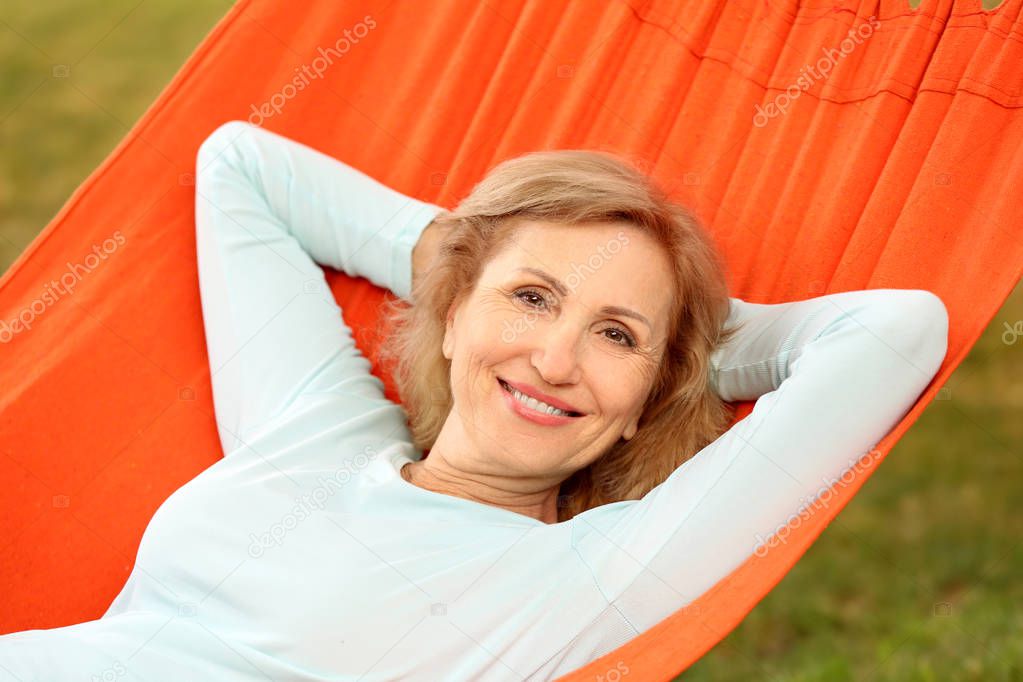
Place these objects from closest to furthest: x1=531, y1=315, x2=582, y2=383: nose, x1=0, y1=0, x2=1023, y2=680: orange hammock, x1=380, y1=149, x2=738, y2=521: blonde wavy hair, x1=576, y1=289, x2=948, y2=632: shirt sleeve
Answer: x1=576, y1=289, x2=948, y2=632: shirt sleeve, x1=531, y1=315, x2=582, y2=383: nose, x1=380, y1=149, x2=738, y2=521: blonde wavy hair, x1=0, y1=0, x2=1023, y2=680: orange hammock

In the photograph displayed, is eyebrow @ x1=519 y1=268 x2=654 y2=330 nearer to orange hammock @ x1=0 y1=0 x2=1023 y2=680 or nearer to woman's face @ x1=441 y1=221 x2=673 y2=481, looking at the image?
woman's face @ x1=441 y1=221 x2=673 y2=481

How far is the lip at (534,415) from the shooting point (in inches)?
73.1

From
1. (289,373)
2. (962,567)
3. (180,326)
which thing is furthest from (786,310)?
(962,567)

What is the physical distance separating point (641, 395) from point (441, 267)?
45 cm

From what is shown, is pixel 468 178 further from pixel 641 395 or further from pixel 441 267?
pixel 641 395

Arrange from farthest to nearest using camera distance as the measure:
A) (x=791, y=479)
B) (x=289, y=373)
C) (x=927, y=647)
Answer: (x=927, y=647) → (x=289, y=373) → (x=791, y=479)

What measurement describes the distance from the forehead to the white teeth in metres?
0.17

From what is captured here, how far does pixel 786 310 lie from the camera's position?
1.97m

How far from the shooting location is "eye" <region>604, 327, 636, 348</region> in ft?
6.17

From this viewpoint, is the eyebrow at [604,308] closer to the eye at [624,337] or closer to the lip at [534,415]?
the eye at [624,337]

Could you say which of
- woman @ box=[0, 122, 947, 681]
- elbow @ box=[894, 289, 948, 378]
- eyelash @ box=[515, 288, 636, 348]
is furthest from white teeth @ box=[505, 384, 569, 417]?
elbow @ box=[894, 289, 948, 378]

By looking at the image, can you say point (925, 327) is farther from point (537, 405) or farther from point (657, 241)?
point (537, 405)

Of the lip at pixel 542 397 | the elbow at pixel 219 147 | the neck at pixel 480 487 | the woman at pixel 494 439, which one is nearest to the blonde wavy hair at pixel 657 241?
the woman at pixel 494 439

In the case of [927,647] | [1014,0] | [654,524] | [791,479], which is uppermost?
[1014,0]
